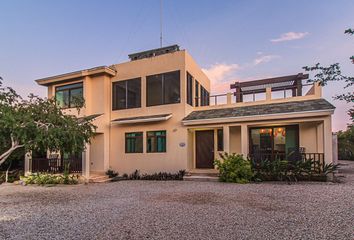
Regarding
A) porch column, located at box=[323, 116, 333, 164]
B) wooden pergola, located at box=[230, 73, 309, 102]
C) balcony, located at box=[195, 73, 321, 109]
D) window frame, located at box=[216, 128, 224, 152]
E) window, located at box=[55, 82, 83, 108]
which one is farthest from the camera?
window, located at box=[55, 82, 83, 108]

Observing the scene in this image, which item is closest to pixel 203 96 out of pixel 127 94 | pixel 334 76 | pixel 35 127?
pixel 127 94

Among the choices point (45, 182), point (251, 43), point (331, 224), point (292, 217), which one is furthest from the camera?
point (251, 43)

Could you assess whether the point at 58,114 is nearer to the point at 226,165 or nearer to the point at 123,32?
the point at 226,165

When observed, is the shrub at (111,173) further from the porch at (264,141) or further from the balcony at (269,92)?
the balcony at (269,92)

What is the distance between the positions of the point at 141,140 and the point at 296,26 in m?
10.3

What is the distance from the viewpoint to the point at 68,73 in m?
15.1

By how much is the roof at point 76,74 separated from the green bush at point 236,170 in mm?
8878

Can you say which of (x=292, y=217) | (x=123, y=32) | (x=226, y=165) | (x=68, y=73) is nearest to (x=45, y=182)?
(x=68, y=73)

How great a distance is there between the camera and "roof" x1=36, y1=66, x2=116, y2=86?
14505 millimetres

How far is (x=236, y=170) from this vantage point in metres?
11.1

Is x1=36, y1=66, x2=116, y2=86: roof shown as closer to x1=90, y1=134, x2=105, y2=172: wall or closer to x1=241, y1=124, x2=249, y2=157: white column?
x1=90, y1=134, x2=105, y2=172: wall

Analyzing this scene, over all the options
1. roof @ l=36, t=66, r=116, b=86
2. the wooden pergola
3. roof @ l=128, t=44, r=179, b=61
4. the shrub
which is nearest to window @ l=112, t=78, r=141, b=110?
roof @ l=36, t=66, r=116, b=86

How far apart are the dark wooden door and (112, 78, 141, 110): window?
4.38m

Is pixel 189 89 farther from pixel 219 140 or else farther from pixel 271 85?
pixel 271 85
